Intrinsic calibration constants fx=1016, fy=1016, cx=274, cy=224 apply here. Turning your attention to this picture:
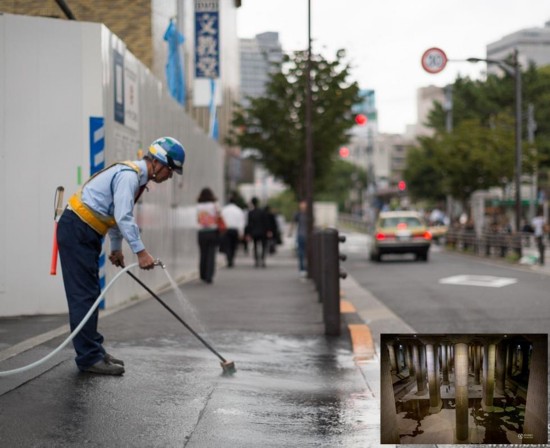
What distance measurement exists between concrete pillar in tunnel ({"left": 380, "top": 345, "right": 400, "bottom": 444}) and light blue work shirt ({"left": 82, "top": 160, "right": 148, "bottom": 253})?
2459mm

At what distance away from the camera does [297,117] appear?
34219 millimetres

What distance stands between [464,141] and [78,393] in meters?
37.1

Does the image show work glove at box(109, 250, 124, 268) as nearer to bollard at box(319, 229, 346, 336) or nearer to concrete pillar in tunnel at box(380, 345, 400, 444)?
concrete pillar in tunnel at box(380, 345, 400, 444)

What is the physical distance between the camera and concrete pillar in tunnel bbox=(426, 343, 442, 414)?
13.9ft

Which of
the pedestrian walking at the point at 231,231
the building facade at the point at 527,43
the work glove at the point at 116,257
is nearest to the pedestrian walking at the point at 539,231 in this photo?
the building facade at the point at 527,43

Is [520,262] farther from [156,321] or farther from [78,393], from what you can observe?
[78,393]

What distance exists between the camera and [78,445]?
15.3 ft

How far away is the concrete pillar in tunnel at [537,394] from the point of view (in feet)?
13.9

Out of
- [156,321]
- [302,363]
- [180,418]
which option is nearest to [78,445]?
[180,418]

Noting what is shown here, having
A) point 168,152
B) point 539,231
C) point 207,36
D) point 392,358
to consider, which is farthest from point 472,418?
point 539,231

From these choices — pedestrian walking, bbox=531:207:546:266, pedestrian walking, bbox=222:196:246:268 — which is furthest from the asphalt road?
pedestrian walking, bbox=222:196:246:268

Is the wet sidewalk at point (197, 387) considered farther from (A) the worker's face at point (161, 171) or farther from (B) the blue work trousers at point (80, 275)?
(A) the worker's face at point (161, 171)

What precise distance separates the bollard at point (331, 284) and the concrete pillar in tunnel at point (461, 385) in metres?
5.44

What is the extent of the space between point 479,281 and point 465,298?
409 centimetres
